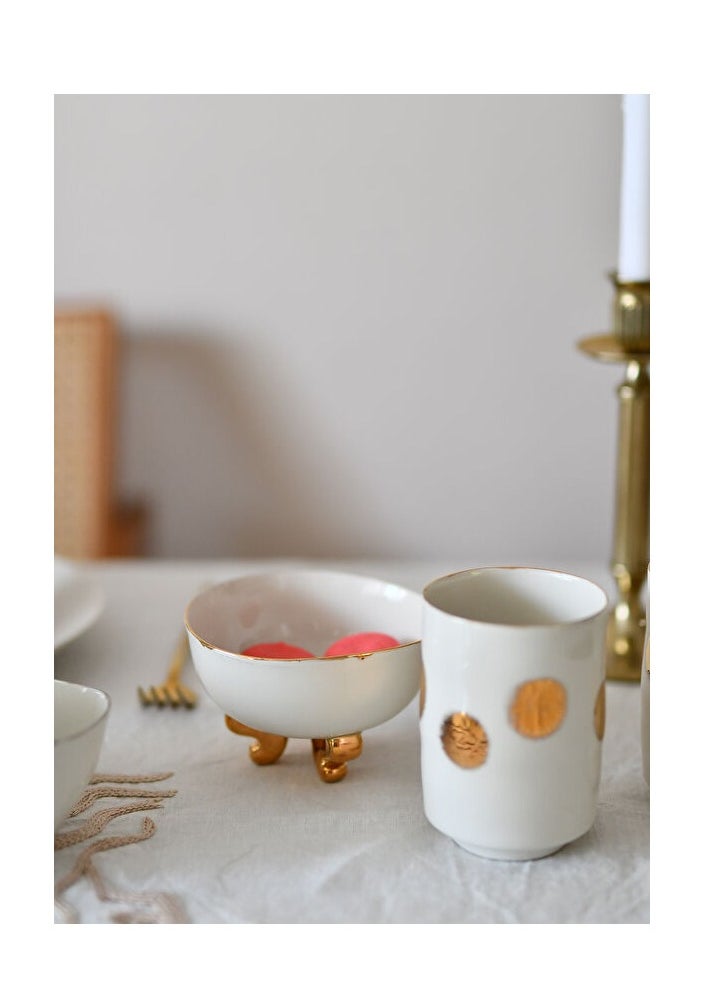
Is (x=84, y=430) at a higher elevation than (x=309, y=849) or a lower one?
higher

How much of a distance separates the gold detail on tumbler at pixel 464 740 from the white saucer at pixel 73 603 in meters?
0.31

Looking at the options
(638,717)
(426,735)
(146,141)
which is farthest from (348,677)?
(146,141)

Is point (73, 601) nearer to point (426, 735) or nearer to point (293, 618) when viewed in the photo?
point (293, 618)

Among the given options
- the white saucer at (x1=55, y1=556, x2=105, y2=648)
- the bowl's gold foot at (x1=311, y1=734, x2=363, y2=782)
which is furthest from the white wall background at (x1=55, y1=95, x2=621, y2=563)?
the bowl's gold foot at (x1=311, y1=734, x2=363, y2=782)

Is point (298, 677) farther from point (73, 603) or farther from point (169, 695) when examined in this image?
point (73, 603)

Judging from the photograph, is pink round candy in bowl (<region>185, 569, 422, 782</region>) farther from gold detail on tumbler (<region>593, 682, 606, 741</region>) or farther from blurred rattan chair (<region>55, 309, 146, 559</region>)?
blurred rattan chair (<region>55, 309, 146, 559</region>)

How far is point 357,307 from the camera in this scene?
107 centimetres

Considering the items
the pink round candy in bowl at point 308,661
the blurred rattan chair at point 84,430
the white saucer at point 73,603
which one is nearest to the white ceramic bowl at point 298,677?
the pink round candy in bowl at point 308,661

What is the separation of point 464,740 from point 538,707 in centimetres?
3

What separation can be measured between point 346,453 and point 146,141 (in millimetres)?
394

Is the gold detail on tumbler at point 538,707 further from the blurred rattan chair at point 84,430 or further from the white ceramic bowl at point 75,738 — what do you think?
the blurred rattan chair at point 84,430

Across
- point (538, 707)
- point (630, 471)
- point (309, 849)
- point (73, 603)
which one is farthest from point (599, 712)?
point (73, 603)

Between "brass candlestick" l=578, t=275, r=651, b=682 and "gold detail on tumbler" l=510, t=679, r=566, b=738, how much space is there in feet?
0.77

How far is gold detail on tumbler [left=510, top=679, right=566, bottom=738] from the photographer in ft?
1.33
